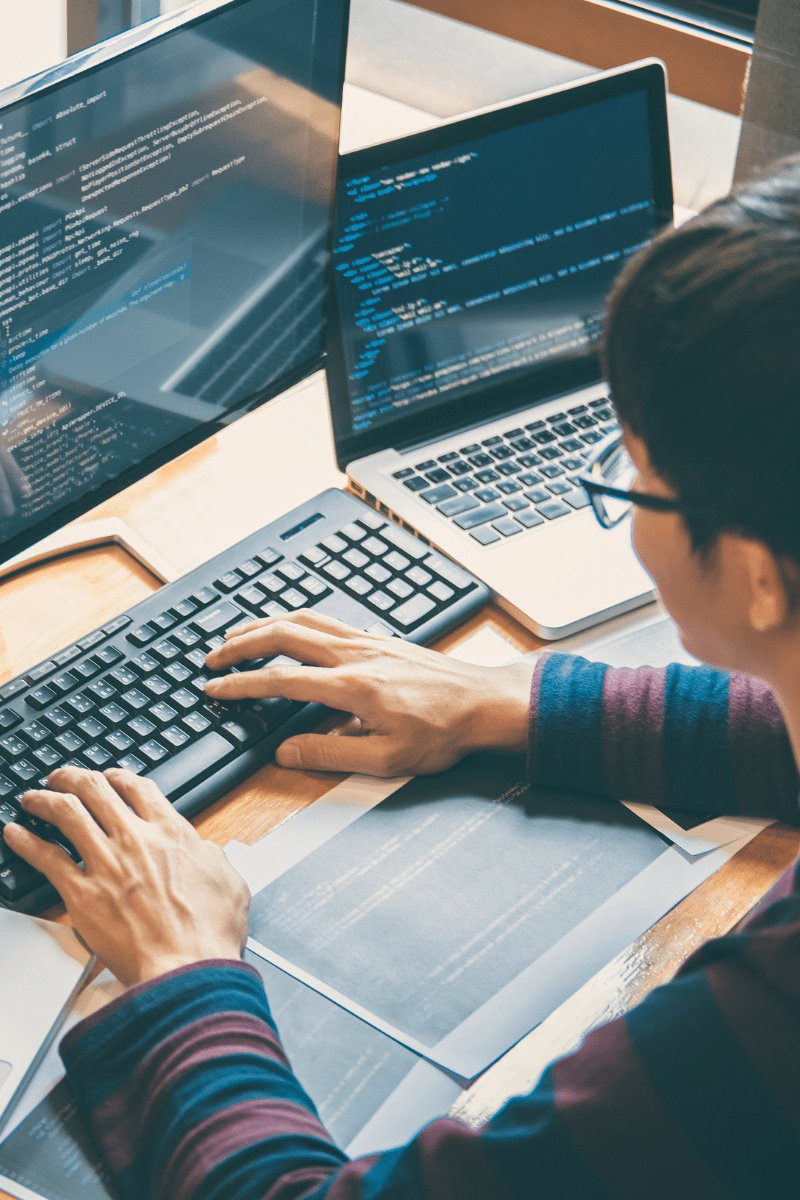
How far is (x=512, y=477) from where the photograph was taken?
1.12 m

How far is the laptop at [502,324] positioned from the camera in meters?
1.04

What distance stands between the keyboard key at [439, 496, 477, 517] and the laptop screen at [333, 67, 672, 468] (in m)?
0.09

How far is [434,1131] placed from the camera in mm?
577

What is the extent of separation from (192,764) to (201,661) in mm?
93

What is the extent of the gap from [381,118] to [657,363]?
1.25 metres

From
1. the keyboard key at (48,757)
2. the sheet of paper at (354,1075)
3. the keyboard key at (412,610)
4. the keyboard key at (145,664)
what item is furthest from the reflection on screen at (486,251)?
the sheet of paper at (354,1075)

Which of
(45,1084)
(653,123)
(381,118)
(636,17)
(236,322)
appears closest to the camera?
(45,1084)

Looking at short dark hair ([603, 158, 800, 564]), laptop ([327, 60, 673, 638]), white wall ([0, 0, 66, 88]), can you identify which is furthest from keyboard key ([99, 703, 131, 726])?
white wall ([0, 0, 66, 88])

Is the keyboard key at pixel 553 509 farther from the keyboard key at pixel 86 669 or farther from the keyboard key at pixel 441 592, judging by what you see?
the keyboard key at pixel 86 669

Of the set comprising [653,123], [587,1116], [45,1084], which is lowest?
[45,1084]

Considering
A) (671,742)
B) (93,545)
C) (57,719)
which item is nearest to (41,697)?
(57,719)

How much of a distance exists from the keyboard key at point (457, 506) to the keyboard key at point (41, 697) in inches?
15.4

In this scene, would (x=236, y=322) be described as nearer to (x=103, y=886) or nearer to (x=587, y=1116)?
(x=103, y=886)

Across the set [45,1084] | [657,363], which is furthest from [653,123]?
[45,1084]
